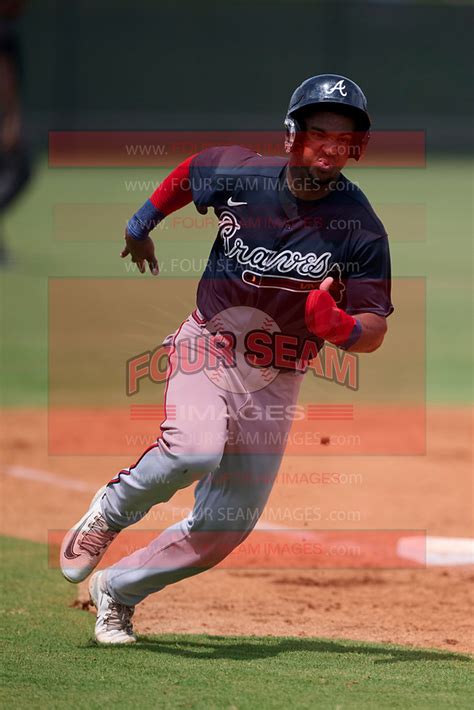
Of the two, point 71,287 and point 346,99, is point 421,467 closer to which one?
point 346,99

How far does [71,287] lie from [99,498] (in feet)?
32.2

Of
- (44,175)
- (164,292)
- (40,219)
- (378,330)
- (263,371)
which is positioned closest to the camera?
(378,330)

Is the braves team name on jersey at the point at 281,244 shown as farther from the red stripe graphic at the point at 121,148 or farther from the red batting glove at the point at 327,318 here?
the red stripe graphic at the point at 121,148

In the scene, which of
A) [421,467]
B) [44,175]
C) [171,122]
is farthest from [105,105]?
[421,467]

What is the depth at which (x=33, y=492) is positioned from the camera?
689cm

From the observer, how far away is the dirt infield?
4.72m

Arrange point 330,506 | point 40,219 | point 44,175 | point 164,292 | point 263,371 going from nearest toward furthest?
point 263,371, point 164,292, point 330,506, point 40,219, point 44,175

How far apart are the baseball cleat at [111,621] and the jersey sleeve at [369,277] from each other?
1427mm

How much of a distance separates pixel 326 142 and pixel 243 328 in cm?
74

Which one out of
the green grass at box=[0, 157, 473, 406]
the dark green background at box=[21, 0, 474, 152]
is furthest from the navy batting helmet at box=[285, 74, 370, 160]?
the dark green background at box=[21, 0, 474, 152]

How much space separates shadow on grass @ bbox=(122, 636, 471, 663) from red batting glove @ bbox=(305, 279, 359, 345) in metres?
1.22

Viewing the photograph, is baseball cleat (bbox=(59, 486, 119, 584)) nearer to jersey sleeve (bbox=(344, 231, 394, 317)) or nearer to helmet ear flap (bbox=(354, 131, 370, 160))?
jersey sleeve (bbox=(344, 231, 394, 317))

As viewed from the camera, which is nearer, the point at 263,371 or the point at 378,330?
the point at 378,330

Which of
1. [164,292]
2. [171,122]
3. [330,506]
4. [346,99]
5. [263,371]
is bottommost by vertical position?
[330,506]
